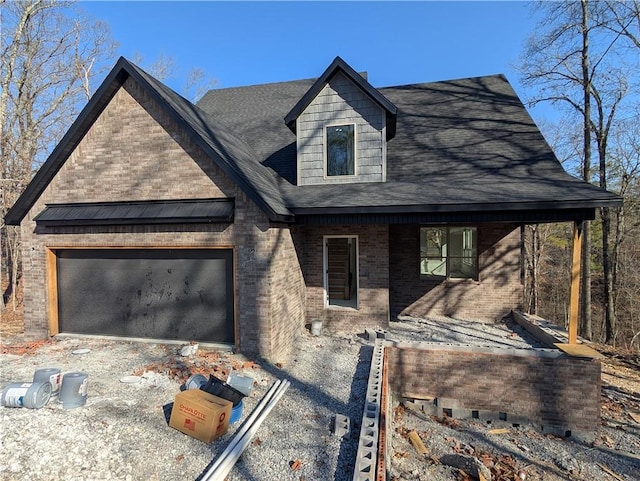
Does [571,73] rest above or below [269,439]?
above

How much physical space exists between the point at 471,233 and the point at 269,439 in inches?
325

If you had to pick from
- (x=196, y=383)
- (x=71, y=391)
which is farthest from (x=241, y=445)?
(x=71, y=391)

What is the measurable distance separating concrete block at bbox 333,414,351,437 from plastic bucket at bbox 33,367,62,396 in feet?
13.5

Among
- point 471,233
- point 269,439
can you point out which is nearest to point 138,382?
point 269,439

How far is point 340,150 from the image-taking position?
332 inches

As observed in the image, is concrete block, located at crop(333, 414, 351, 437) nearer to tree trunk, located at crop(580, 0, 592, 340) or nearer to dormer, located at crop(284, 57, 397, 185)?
dormer, located at crop(284, 57, 397, 185)

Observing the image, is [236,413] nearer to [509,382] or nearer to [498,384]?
[498,384]

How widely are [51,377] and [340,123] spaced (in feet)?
24.4

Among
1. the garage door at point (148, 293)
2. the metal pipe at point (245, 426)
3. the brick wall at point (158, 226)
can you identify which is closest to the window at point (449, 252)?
the brick wall at point (158, 226)

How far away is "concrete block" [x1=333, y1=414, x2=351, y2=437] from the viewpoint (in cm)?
439

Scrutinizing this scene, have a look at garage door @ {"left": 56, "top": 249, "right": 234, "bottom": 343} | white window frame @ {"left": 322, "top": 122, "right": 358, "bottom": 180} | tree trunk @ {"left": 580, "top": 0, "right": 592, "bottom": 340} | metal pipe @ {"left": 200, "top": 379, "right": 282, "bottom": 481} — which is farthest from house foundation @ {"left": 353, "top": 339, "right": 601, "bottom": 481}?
tree trunk @ {"left": 580, "top": 0, "right": 592, "bottom": 340}

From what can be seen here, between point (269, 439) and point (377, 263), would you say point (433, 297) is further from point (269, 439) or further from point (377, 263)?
point (269, 439)

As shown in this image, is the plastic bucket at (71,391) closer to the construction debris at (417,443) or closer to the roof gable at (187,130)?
the roof gable at (187,130)

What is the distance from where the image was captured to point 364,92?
8.01m
